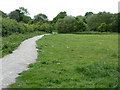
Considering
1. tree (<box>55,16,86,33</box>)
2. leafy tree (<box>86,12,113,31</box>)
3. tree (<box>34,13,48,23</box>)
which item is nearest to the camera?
tree (<box>55,16,86,33</box>)

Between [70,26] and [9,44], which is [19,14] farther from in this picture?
[9,44]

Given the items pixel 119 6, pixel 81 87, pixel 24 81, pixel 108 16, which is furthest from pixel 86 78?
pixel 108 16

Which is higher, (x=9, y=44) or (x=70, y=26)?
(x=70, y=26)

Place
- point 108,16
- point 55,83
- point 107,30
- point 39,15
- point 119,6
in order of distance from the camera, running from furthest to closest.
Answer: point 39,15, point 108,16, point 107,30, point 55,83, point 119,6

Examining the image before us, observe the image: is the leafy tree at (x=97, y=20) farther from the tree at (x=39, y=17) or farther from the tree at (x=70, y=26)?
the tree at (x=39, y=17)

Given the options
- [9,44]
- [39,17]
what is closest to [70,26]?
[39,17]

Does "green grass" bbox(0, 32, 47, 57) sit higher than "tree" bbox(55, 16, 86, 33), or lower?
lower

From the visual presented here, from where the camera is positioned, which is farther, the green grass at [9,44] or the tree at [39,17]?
the tree at [39,17]

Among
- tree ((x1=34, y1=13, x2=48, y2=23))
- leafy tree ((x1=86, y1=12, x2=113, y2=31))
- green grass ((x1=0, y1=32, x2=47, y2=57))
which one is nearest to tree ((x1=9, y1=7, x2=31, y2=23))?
tree ((x1=34, y1=13, x2=48, y2=23))

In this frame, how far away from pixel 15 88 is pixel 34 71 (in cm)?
245

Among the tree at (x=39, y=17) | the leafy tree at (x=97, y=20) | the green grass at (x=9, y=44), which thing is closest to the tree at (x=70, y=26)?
the leafy tree at (x=97, y=20)

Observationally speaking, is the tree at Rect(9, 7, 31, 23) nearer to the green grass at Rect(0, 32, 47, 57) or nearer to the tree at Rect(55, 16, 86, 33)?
the tree at Rect(55, 16, 86, 33)

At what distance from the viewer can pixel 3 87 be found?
23.0 ft

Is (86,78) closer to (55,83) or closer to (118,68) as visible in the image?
(55,83)
